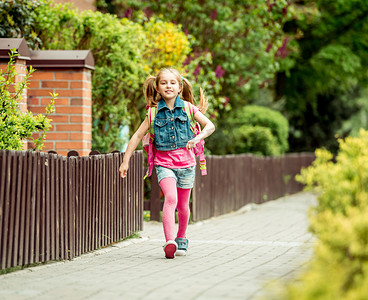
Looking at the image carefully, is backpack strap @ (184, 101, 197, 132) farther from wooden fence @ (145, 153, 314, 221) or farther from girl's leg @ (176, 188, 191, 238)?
wooden fence @ (145, 153, 314, 221)

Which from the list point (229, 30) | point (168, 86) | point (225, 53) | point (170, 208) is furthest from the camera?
point (225, 53)

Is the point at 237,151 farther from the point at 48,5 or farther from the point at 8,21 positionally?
the point at 8,21

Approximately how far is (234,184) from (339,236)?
36.3 ft

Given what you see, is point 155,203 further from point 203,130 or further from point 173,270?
point 173,270

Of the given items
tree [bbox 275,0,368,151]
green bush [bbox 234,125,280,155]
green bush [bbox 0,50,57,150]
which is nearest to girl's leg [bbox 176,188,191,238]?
green bush [bbox 0,50,57,150]

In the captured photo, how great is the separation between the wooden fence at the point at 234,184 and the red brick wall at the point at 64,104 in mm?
2254

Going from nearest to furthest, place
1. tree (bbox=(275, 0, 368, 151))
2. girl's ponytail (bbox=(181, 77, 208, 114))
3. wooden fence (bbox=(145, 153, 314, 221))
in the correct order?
girl's ponytail (bbox=(181, 77, 208, 114)) → wooden fence (bbox=(145, 153, 314, 221)) → tree (bbox=(275, 0, 368, 151))

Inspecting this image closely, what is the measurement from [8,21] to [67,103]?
4.82 ft

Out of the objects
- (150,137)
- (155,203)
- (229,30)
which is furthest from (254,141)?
(150,137)

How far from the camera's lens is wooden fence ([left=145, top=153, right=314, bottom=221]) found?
1180 cm

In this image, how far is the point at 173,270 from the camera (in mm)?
6203

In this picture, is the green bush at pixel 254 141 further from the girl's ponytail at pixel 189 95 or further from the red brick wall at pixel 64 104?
the girl's ponytail at pixel 189 95

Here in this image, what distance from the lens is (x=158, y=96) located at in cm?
768

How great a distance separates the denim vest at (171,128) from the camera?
732 centimetres
